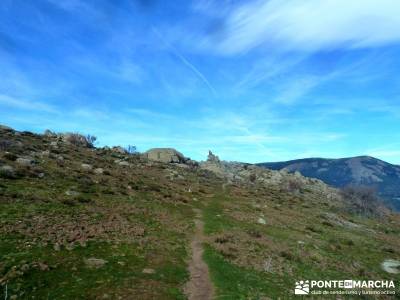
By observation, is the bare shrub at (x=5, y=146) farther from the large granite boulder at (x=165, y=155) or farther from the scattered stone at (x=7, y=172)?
the large granite boulder at (x=165, y=155)

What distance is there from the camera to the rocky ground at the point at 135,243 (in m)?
21.1

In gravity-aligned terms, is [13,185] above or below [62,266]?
above

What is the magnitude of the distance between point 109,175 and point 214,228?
25798 mm

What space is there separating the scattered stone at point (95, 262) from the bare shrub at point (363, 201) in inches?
4129

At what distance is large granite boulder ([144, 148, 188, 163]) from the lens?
128375 millimetres

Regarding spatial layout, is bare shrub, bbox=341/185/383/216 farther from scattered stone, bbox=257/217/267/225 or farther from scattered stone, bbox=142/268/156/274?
scattered stone, bbox=142/268/156/274

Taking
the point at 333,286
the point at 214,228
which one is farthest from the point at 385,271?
the point at 214,228

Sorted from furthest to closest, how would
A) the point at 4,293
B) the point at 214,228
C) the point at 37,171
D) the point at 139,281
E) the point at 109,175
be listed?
the point at 109,175 → the point at 37,171 → the point at 214,228 → the point at 139,281 → the point at 4,293

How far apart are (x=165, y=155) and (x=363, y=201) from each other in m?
72.4

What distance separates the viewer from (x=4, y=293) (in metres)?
17.6

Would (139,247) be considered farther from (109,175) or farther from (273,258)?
(109,175)

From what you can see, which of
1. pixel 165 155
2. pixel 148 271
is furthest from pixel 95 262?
pixel 165 155

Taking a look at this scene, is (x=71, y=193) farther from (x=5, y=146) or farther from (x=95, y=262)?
(x=5, y=146)

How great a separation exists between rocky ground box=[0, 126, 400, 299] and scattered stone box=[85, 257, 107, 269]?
0.07m
